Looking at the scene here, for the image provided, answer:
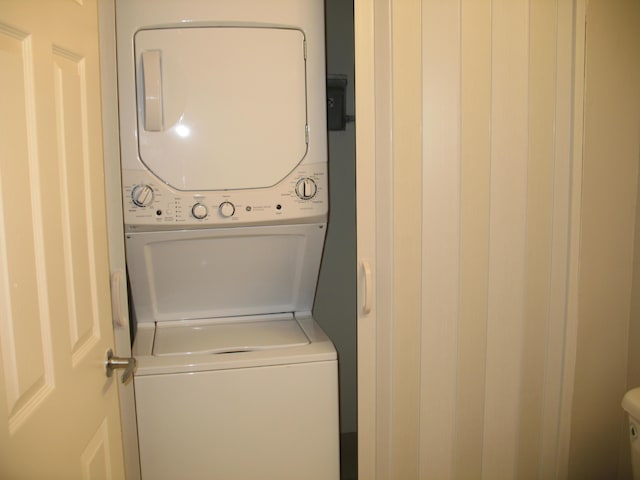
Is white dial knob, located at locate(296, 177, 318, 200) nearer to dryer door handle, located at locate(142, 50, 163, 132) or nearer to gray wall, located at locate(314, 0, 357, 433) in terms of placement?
dryer door handle, located at locate(142, 50, 163, 132)

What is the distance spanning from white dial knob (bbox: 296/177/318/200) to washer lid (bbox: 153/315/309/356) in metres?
0.45

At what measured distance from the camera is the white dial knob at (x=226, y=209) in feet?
4.99

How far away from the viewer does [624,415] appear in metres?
1.59

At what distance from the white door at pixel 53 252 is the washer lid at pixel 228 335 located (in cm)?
34

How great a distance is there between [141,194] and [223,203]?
239 millimetres

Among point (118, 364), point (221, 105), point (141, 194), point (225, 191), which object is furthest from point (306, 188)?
point (118, 364)

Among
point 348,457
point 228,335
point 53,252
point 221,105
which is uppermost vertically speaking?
point 221,105

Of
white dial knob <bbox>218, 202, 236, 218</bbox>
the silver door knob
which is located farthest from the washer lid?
white dial knob <bbox>218, 202, 236, 218</bbox>

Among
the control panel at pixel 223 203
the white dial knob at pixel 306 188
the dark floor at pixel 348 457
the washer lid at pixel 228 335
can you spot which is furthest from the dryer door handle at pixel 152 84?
the dark floor at pixel 348 457

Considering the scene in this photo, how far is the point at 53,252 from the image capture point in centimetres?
90

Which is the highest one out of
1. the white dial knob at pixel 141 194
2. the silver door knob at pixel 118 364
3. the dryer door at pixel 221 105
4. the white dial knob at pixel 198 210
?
the dryer door at pixel 221 105

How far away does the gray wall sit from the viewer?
221 centimetres

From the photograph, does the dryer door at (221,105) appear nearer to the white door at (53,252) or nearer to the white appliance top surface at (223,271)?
the white appliance top surface at (223,271)

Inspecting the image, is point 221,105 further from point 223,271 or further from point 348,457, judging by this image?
point 348,457
